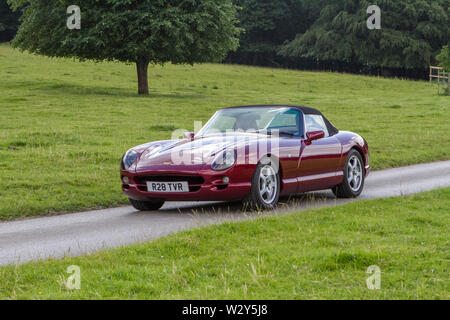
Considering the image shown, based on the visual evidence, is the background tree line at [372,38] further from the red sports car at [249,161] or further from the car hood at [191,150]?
the car hood at [191,150]

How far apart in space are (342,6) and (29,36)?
47675 millimetres

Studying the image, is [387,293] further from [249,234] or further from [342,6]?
[342,6]

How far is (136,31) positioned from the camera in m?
35.8

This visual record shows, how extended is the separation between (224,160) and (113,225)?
169cm

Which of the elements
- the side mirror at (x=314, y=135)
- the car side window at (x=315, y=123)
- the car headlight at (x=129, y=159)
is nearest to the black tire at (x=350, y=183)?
the car side window at (x=315, y=123)

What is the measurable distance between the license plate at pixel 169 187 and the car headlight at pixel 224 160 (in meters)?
0.47

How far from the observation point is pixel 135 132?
21.2 m

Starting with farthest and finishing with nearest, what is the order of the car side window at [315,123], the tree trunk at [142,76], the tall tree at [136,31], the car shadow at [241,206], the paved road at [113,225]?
1. the tree trunk at [142,76]
2. the tall tree at [136,31]
3. the car side window at [315,123]
4. the car shadow at [241,206]
5. the paved road at [113,225]

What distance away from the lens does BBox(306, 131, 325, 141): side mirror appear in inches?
415

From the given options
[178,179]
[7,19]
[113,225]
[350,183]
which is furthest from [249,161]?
[7,19]

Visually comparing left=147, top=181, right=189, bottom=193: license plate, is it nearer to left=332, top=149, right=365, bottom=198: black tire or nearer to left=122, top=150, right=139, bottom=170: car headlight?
left=122, top=150, right=139, bottom=170: car headlight

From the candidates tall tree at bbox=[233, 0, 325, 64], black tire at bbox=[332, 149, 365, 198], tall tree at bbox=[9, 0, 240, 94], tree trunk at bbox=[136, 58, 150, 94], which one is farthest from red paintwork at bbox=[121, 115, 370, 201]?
tall tree at bbox=[233, 0, 325, 64]

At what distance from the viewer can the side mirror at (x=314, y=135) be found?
415 inches

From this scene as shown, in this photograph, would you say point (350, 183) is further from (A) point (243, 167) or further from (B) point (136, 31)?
(B) point (136, 31)
